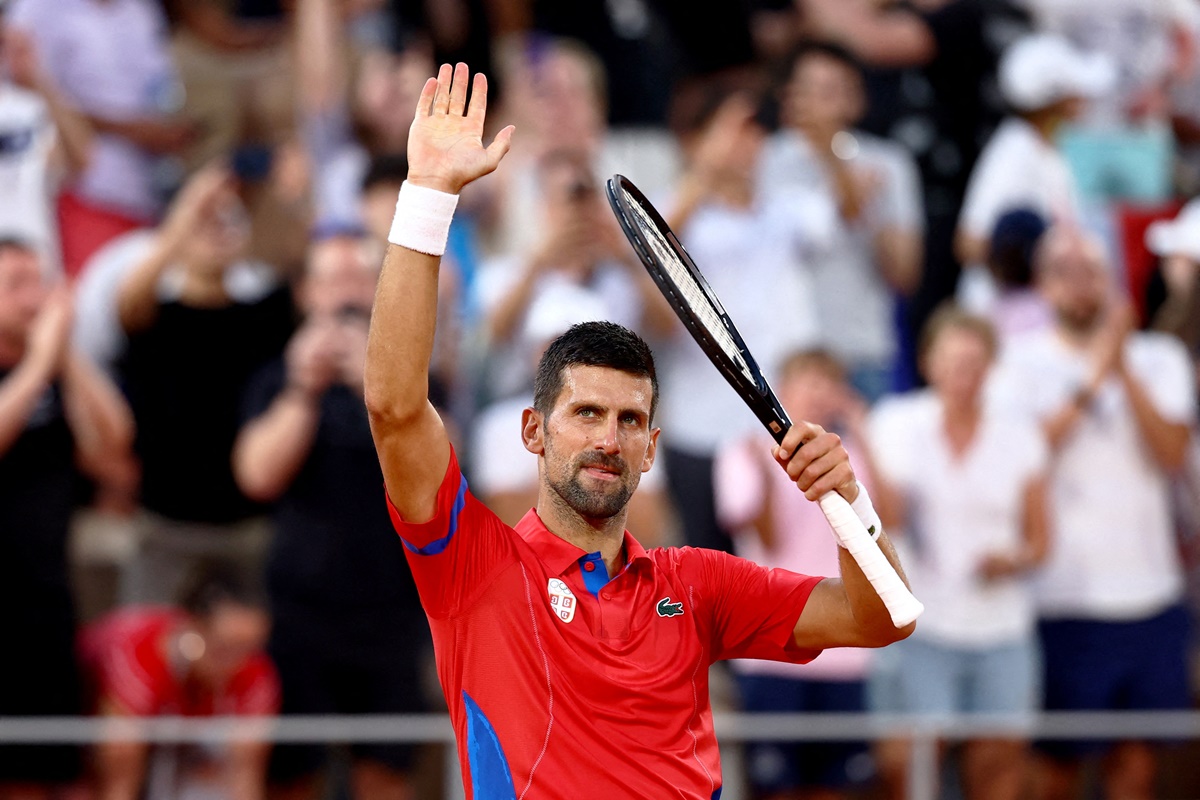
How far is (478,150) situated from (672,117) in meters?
5.82

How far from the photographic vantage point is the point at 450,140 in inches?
134

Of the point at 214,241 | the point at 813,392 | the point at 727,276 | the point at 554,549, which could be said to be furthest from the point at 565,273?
the point at 554,549

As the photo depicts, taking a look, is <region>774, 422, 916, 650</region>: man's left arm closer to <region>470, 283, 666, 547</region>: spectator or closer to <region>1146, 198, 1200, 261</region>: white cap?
<region>470, 283, 666, 547</region>: spectator

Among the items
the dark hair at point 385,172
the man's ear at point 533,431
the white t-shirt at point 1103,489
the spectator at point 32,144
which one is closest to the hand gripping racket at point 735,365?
the man's ear at point 533,431

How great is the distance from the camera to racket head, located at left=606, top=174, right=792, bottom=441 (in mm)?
3562

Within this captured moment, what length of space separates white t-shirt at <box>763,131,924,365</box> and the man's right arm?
499 centimetres

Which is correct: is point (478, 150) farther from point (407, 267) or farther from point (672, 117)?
point (672, 117)

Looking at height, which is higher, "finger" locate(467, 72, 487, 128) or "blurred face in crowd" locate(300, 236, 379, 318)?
"blurred face in crowd" locate(300, 236, 379, 318)

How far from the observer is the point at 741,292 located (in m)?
7.96

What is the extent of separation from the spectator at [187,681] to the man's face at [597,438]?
3.34 metres

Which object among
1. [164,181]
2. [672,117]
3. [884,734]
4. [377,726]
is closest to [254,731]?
[377,726]

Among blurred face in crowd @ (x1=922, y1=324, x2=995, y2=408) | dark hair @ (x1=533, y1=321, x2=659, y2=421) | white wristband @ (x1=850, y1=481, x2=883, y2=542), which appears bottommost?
white wristband @ (x1=850, y1=481, x2=883, y2=542)

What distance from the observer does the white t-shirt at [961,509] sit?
24.2 feet

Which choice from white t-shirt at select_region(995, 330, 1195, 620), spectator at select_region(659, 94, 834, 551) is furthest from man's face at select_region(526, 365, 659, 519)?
white t-shirt at select_region(995, 330, 1195, 620)
